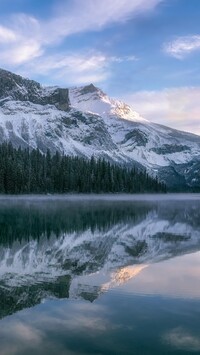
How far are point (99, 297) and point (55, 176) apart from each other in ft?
414

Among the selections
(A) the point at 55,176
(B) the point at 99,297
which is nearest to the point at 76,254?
(B) the point at 99,297

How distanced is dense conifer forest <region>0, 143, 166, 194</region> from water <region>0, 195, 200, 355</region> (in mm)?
93402

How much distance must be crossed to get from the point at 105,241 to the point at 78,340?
20.5 meters

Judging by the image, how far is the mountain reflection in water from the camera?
17234mm

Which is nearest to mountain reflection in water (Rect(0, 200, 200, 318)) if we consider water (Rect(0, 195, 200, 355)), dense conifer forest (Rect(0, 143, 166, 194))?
water (Rect(0, 195, 200, 355))

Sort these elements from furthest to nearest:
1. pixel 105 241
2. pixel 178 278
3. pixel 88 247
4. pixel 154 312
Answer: pixel 105 241 < pixel 88 247 < pixel 178 278 < pixel 154 312

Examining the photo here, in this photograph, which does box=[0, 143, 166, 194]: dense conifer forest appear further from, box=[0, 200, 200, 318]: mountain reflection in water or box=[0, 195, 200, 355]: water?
box=[0, 195, 200, 355]: water

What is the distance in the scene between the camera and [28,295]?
16.3m

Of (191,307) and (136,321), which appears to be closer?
(136,321)

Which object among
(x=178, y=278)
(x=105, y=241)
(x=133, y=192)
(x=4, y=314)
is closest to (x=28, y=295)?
(x=4, y=314)

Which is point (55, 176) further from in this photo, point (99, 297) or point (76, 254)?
point (99, 297)

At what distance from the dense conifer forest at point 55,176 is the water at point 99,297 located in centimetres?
9340

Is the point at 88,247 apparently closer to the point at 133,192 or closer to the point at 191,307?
the point at 191,307

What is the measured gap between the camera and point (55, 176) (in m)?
142
